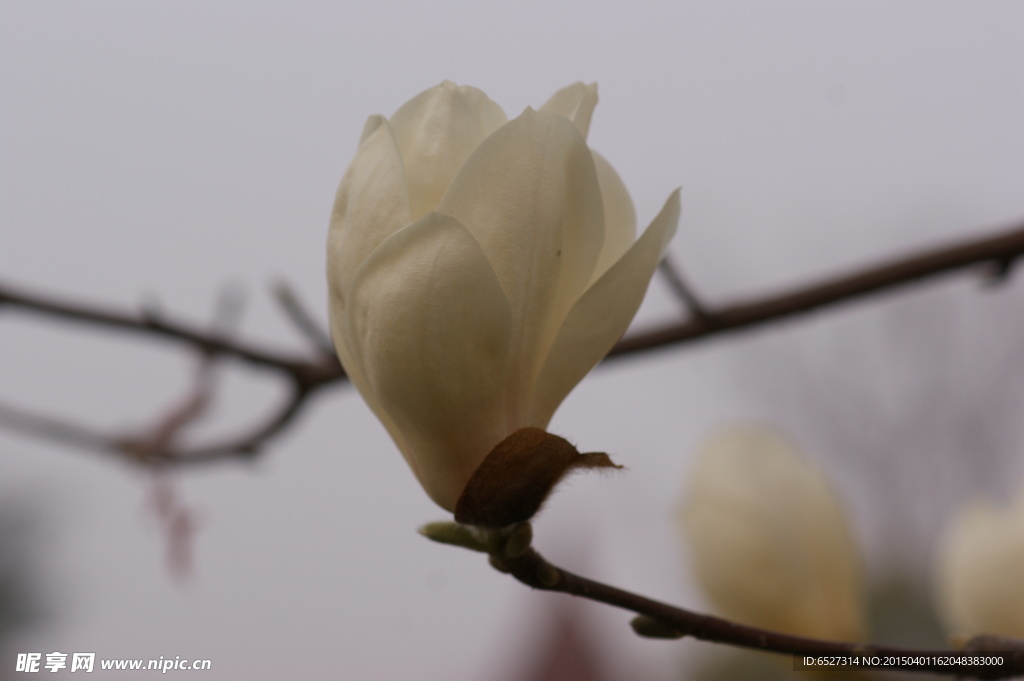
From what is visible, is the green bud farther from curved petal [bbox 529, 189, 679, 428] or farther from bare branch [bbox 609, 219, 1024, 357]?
bare branch [bbox 609, 219, 1024, 357]

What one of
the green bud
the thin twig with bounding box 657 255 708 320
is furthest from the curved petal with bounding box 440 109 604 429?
the thin twig with bounding box 657 255 708 320

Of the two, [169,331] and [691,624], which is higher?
[169,331]

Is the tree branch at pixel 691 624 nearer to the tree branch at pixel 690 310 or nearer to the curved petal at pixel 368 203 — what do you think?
the curved petal at pixel 368 203

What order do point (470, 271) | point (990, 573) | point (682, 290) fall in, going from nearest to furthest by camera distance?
point (470, 271), point (682, 290), point (990, 573)

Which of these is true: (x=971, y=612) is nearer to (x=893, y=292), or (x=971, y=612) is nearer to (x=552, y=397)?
(x=893, y=292)

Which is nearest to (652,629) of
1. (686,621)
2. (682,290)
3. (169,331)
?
(686,621)

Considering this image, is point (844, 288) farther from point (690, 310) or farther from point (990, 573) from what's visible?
point (990, 573)

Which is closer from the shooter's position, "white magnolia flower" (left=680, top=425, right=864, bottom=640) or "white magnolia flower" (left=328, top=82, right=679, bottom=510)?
"white magnolia flower" (left=328, top=82, right=679, bottom=510)
